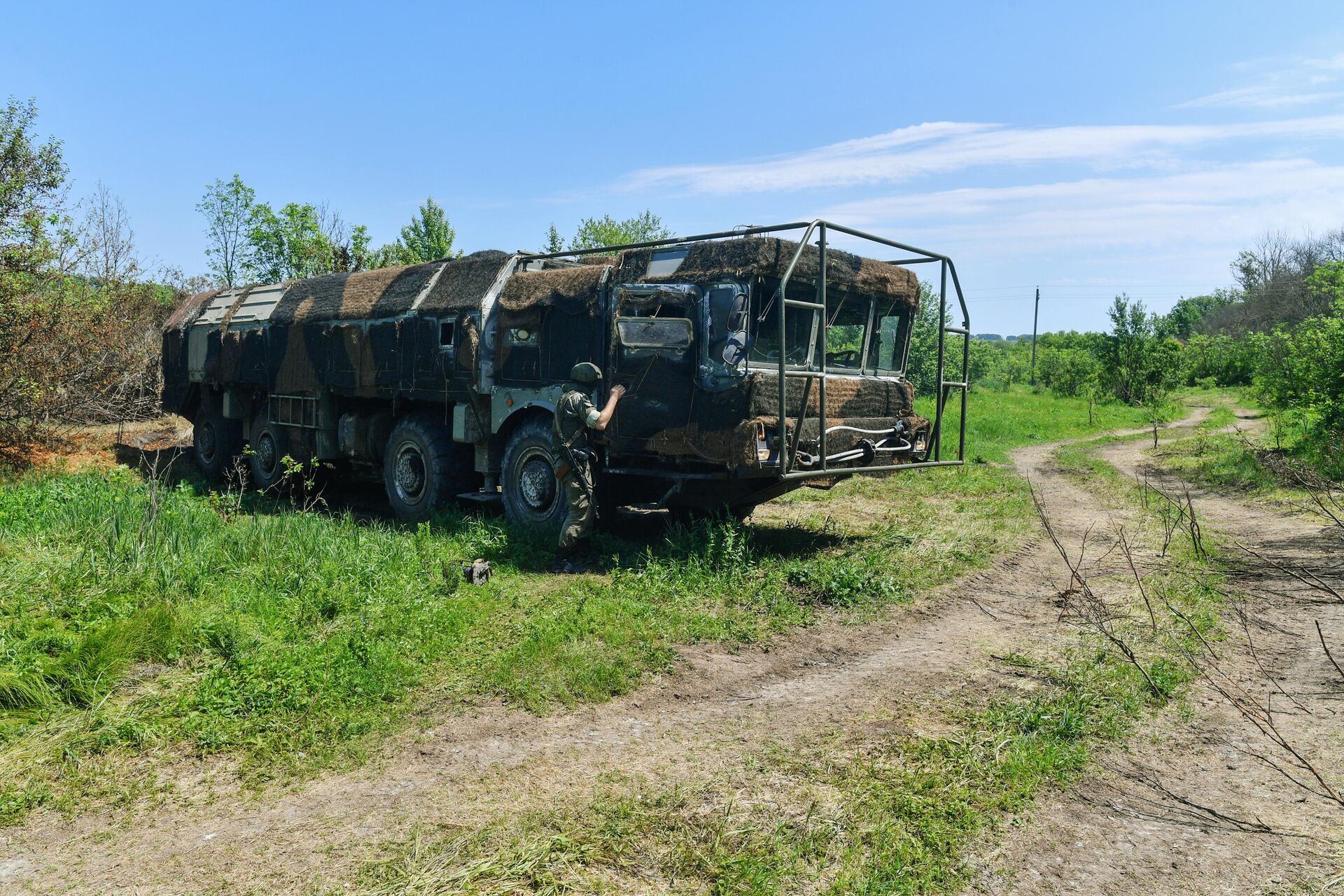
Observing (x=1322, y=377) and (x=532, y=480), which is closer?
(x=532, y=480)

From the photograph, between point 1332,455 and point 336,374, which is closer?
point 336,374

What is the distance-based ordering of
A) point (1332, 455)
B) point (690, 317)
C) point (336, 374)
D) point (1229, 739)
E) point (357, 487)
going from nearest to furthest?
point (1229, 739) → point (690, 317) → point (336, 374) → point (1332, 455) → point (357, 487)

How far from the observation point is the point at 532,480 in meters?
9.12

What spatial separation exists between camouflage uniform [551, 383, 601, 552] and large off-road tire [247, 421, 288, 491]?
6.33 m

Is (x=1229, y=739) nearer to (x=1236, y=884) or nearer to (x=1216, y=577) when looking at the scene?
(x=1236, y=884)

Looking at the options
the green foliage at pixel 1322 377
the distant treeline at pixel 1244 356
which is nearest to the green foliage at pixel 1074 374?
the distant treeline at pixel 1244 356

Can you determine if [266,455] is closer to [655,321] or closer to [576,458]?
[576,458]

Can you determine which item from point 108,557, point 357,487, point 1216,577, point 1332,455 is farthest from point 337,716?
point 1332,455

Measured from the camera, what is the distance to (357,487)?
13.7 m

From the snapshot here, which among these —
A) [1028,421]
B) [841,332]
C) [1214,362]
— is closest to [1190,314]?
[1214,362]

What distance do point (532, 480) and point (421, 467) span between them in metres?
2.05

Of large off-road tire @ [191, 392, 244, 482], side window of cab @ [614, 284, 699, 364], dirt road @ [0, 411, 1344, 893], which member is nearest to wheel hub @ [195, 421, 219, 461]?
large off-road tire @ [191, 392, 244, 482]

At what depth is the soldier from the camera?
7.98 metres

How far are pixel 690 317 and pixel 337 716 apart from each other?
447 cm
